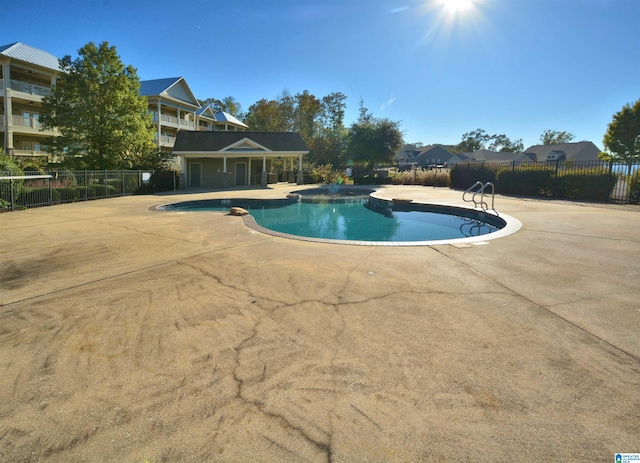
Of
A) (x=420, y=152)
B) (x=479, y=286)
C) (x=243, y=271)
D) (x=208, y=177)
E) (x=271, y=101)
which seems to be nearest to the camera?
(x=479, y=286)

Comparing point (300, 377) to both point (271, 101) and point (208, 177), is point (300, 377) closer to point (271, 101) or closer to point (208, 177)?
point (208, 177)

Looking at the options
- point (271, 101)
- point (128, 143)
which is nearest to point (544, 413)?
point (128, 143)

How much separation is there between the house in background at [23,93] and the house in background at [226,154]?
31.7ft

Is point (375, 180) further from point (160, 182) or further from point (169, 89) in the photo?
point (169, 89)

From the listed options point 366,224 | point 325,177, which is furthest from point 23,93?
point 366,224

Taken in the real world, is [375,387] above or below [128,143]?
below

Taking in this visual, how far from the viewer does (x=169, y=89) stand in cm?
3656

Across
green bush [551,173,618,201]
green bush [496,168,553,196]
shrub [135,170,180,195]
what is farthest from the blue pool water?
green bush [496,168,553,196]

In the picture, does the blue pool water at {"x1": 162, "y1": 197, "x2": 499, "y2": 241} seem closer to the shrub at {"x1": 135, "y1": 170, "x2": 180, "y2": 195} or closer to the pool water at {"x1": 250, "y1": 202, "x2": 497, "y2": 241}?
the pool water at {"x1": 250, "y1": 202, "x2": 497, "y2": 241}

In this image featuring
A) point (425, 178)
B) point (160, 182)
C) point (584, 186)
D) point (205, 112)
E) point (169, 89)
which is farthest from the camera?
point (205, 112)

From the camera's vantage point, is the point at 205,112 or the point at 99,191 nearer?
the point at 99,191

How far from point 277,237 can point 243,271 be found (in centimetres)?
262

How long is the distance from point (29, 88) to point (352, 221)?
96.8 feet

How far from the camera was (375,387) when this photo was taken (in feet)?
7.61
